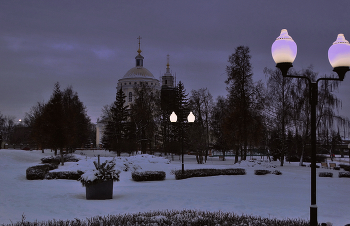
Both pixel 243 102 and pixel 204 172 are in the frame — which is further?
pixel 243 102

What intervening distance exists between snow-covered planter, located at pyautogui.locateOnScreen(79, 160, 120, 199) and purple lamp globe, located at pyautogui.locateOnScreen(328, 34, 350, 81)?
296 inches

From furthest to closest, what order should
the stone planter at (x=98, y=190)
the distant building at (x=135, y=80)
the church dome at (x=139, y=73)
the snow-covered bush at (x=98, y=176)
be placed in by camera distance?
1. the church dome at (x=139, y=73)
2. the distant building at (x=135, y=80)
3. the stone planter at (x=98, y=190)
4. the snow-covered bush at (x=98, y=176)

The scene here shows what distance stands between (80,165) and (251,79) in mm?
19027

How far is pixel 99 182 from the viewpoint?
10602mm

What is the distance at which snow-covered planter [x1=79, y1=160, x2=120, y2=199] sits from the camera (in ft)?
34.6

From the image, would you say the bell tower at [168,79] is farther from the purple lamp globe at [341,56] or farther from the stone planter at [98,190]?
the purple lamp globe at [341,56]

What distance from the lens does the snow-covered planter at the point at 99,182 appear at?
1055cm

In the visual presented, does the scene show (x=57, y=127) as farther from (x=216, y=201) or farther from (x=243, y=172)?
(x=216, y=201)

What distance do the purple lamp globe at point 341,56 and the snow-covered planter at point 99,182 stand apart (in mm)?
7528

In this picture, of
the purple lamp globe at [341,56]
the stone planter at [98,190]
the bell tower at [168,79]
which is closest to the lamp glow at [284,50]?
the purple lamp globe at [341,56]

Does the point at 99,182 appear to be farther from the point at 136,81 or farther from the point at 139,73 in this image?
the point at 139,73

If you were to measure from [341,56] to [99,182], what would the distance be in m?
8.07

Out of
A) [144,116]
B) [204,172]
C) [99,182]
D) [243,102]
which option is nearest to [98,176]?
[99,182]

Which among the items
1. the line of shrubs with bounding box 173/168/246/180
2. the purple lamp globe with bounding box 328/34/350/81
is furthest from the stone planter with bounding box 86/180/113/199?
the line of shrubs with bounding box 173/168/246/180
